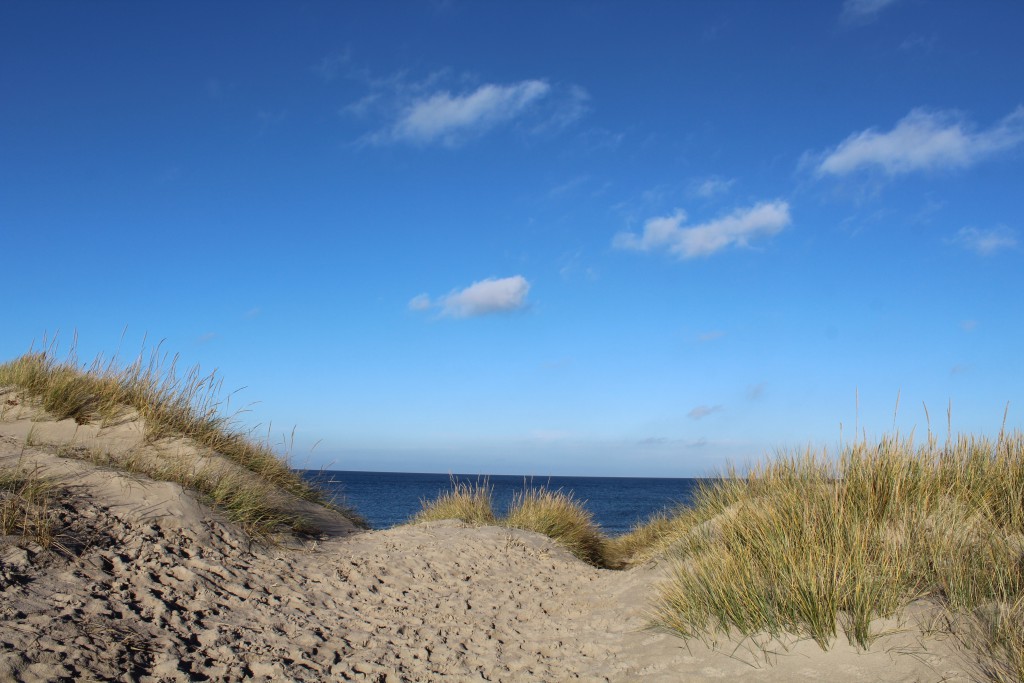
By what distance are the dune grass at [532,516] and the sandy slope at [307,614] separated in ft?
7.42

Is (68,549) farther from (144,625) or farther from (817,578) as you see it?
(817,578)

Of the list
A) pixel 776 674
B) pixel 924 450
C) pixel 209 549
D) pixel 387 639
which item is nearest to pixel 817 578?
pixel 776 674

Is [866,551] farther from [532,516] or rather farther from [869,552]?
[532,516]

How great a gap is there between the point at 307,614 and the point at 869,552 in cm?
462

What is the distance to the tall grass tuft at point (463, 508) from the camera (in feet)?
35.8

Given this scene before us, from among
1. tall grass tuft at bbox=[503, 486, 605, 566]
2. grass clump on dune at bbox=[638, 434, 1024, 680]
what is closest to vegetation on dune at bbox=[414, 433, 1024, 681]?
grass clump on dune at bbox=[638, 434, 1024, 680]

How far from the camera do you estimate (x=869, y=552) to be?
203 inches

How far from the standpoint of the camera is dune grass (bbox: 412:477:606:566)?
10.9m

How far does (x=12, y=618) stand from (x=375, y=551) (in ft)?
13.3

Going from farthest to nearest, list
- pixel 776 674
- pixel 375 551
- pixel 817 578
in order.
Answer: pixel 375 551
pixel 817 578
pixel 776 674

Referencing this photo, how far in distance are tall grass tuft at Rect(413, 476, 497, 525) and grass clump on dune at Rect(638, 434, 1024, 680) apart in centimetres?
435

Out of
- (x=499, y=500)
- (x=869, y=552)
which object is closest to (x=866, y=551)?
(x=869, y=552)

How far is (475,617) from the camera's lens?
21.6 feet

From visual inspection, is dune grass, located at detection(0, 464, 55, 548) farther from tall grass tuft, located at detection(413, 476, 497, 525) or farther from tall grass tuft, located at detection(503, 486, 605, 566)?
tall grass tuft, located at detection(503, 486, 605, 566)
